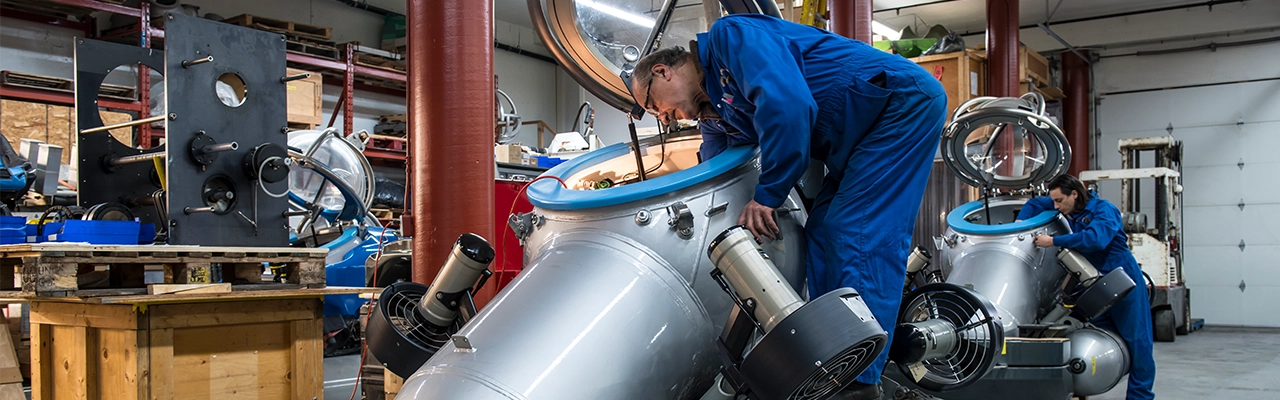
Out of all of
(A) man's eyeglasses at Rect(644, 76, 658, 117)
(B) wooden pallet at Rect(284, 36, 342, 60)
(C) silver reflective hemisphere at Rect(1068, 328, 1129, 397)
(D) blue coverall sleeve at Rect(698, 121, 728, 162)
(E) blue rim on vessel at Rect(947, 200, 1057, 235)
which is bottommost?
(C) silver reflective hemisphere at Rect(1068, 328, 1129, 397)

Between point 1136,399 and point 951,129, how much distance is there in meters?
1.79

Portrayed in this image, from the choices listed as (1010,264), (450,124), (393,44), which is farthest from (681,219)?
(393,44)

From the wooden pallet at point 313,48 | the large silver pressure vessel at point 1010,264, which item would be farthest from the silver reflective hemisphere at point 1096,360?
the wooden pallet at point 313,48

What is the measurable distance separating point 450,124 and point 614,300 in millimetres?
2691

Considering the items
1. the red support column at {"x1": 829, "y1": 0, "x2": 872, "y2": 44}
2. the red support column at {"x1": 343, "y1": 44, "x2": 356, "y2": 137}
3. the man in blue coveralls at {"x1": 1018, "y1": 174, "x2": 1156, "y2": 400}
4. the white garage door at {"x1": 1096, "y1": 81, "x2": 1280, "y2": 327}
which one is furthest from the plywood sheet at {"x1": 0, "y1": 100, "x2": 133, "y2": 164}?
the white garage door at {"x1": 1096, "y1": 81, "x2": 1280, "y2": 327}

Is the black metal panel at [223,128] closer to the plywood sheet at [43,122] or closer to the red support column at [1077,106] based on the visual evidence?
the plywood sheet at [43,122]

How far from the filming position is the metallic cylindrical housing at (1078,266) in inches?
200

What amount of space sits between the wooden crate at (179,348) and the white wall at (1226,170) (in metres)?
13.6

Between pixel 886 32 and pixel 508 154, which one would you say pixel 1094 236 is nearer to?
pixel 508 154

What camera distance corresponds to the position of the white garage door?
13391 millimetres

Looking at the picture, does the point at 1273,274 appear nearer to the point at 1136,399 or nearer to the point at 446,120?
the point at 1136,399

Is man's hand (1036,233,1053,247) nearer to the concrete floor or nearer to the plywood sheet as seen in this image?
the concrete floor

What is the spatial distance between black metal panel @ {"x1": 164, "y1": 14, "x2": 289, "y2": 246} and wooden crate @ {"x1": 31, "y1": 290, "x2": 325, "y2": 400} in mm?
480

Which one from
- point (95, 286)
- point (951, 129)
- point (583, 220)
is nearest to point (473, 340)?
point (583, 220)
